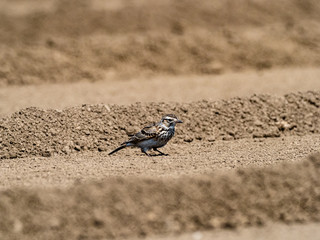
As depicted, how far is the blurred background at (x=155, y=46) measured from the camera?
2480 centimetres

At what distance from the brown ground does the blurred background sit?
6 cm

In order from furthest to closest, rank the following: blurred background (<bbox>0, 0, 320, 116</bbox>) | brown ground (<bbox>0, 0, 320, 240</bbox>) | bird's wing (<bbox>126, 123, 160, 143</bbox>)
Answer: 1. blurred background (<bbox>0, 0, 320, 116</bbox>)
2. bird's wing (<bbox>126, 123, 160, 143</bbox>)
3. brown ground (<bbox>0, 0, 320, 240</bbox>)

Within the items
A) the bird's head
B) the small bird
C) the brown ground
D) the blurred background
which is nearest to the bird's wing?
the small bird

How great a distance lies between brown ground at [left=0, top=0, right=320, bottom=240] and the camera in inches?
383

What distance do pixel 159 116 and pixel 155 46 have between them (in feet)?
33.9

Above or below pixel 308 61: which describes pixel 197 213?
above

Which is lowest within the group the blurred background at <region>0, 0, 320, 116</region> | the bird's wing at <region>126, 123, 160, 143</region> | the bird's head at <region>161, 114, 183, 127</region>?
the blurred background at <region>0, 0, 320, 116</region>

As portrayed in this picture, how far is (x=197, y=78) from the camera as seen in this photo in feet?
84.4

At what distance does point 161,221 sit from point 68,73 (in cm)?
1701

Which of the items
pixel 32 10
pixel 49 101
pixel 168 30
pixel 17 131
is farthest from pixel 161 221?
pixel 32 10

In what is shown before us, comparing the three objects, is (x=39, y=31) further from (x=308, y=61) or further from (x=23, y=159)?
(x=23, y=159)

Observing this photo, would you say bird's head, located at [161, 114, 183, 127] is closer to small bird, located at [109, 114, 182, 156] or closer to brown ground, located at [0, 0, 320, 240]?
small bird, located at [109, 114, 182, 156]

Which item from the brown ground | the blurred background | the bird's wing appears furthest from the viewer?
the blurred background

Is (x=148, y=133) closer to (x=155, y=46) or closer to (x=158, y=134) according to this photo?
(x=158, y=134)
